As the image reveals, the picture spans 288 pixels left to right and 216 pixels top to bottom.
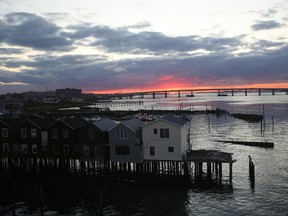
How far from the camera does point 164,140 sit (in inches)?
1673

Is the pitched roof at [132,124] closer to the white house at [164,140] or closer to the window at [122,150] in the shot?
the white house at [164,140]

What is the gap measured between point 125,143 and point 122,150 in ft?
3.46

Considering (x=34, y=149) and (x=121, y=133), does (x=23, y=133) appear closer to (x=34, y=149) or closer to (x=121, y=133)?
(x=34, y=149)

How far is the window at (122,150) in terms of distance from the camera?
4356 centimetres

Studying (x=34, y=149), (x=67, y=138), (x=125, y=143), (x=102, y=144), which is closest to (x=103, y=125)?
(x=102, y=144)

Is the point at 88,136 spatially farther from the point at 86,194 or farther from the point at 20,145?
the point at 20,145

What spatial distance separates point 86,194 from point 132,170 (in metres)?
11.3

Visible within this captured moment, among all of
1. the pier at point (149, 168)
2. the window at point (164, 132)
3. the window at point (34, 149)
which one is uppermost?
the window at point (164, 132)

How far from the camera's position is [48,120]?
51.3 m

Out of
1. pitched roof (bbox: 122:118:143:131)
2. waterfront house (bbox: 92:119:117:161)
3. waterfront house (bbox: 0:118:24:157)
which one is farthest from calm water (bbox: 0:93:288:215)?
pitched roof (bbox: 122:118:143:131)

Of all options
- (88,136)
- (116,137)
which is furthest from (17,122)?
(116,137)

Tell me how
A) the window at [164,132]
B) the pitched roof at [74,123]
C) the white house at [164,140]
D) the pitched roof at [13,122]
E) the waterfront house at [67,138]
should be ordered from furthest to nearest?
1. the pitched roof at [13,122]
2. the pitched roof at [74,123]
3. the waterfront house at [67,138]
4. the window at [164,132]
5. the white house at [164,140]

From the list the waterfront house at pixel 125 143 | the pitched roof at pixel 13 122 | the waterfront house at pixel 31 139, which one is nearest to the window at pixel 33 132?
the waterfront house at pixel 31 139

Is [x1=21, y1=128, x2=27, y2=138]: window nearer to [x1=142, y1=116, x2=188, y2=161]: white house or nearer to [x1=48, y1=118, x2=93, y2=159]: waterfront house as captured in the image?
[x1=48, y1=118, x2=93, y2=159]: waterfront house
